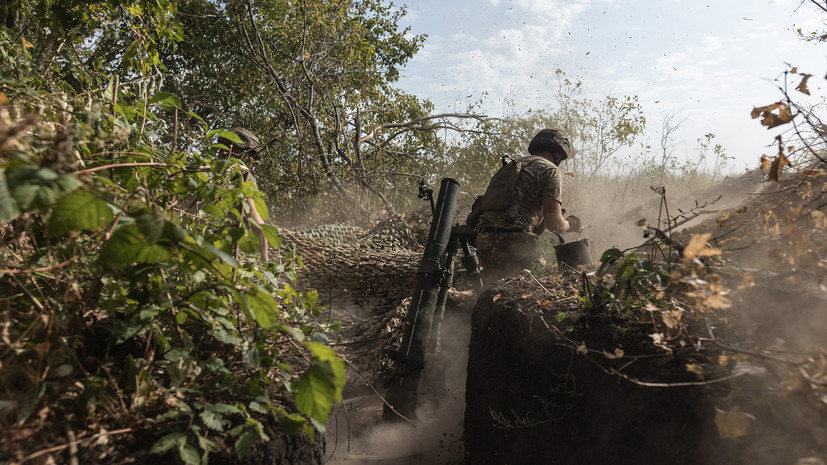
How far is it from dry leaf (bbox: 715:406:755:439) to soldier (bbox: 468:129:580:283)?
3193 mm

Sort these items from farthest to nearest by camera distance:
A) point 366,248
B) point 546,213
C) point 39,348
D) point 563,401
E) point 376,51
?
point 376,51 → point 366,248 → point 546,213 → point 563,401 → point 39,348

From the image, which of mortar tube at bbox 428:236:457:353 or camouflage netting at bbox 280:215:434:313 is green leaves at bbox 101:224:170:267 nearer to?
mortar tube at bbox 428:236:457:353

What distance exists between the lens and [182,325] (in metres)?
1.79

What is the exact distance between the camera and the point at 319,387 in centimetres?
133

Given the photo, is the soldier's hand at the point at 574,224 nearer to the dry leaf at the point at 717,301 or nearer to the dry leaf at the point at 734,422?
the dry leaf at the point at 717,301

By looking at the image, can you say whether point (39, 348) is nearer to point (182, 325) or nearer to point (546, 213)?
point (182, 325)

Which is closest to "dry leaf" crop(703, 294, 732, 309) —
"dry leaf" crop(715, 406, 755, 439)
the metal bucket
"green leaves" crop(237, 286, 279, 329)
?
"dry leaf" crop(715, 406, 755, 439)

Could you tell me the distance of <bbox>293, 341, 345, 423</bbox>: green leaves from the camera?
1.32 metres

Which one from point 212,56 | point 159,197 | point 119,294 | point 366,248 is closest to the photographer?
point 119,294

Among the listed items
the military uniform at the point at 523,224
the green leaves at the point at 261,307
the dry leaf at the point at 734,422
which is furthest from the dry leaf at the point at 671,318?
the military uniform at the point at 523,224

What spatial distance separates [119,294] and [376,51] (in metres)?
11.0

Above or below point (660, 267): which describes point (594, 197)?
above

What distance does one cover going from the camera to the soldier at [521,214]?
4.52 m

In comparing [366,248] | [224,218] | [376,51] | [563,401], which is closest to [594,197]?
[376,51]
